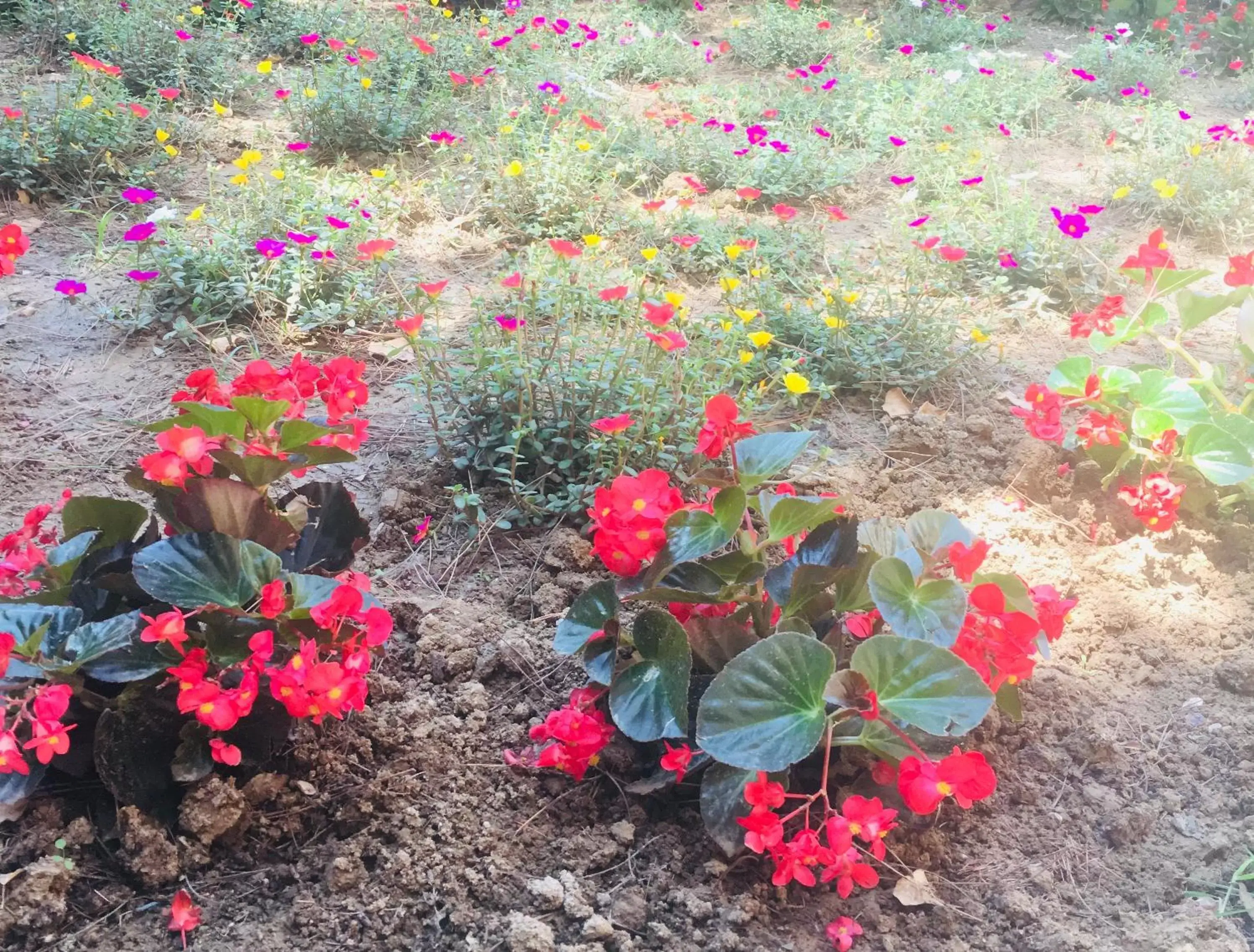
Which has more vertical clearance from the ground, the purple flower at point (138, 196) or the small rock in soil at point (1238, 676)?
the purple flower at point (138, 196)

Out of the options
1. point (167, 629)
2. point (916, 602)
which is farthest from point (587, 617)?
point (167, 629)

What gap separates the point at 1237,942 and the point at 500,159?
3622mm

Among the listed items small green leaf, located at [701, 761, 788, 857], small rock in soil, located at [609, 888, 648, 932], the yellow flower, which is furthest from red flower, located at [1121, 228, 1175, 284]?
small rock in soil, located at [609, 888, 648, 932]

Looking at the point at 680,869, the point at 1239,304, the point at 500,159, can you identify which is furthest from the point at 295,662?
the point at 500,159

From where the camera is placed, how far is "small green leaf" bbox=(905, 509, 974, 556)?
1.64 meters

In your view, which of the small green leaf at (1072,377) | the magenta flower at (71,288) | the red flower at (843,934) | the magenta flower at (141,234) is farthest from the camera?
the magenta flower at (71,288)

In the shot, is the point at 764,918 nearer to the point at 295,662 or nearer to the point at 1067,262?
the point at 295,662

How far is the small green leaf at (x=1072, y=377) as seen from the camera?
2.43m

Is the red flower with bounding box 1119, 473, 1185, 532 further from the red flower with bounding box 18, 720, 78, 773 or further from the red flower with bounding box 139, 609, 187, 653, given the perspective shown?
the red flower with bounding box 18, 720, 78, 773

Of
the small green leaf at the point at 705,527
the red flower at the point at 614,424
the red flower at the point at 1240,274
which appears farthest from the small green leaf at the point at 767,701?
the red flower at the point at 1240,274

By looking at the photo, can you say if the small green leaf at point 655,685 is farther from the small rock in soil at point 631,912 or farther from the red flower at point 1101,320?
the red flower at point 1101,320

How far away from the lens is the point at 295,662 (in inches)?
53.5

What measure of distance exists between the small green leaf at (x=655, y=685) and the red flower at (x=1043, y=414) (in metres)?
1.21

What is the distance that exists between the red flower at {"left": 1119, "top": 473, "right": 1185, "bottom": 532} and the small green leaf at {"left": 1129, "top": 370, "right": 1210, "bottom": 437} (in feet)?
0.53
